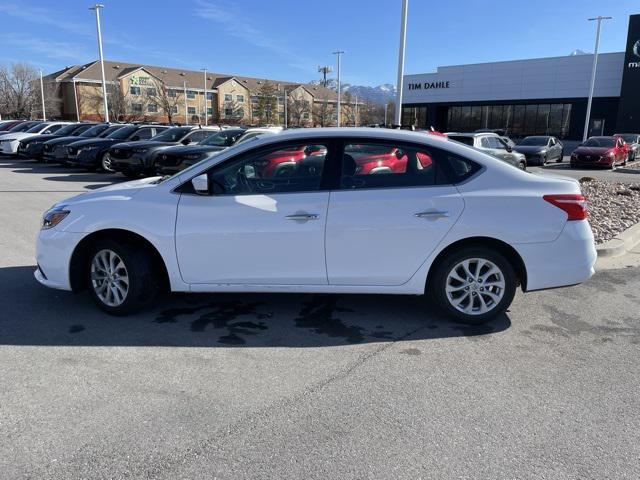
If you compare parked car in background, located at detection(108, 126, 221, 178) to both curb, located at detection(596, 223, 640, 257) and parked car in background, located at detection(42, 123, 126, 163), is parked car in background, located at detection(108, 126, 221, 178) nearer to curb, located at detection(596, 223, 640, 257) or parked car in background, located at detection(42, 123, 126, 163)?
parked car in background, located at detection(42, 123, 126, 163)

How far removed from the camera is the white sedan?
13.8 ft

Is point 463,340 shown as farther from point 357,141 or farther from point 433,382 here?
point 357,141

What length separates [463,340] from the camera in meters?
4.20

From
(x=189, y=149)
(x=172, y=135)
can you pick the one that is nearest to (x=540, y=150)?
(x=172, y=135)

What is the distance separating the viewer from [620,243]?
278 inches

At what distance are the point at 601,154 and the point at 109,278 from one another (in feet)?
77.8

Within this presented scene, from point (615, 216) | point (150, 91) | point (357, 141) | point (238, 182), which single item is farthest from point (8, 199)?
point (150, 91)

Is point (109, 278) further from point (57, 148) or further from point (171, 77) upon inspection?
point (171, 77)

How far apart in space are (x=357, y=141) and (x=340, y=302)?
160cm

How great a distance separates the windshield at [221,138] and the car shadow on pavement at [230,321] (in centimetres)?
924

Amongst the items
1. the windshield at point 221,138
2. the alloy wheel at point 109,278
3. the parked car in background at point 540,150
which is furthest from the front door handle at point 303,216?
the parked car in background at point 540,150

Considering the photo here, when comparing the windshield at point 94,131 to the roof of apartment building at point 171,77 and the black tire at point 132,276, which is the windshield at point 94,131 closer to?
the black tire at point 132,276

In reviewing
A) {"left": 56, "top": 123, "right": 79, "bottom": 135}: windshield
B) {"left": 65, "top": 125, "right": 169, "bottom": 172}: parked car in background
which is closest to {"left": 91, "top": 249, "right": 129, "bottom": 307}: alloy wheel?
{"left": 65, "top": 125, "right": 169, "bottom": 172}: parked car in background

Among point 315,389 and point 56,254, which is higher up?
point 56,254
